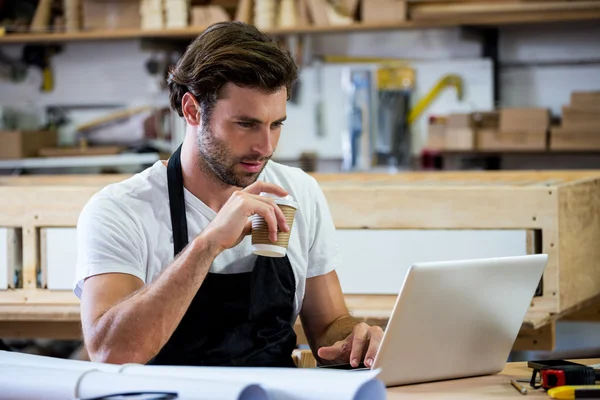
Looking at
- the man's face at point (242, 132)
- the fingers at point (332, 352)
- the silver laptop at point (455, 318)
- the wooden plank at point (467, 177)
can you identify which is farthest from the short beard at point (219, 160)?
the wooden plank at point (467, 177)

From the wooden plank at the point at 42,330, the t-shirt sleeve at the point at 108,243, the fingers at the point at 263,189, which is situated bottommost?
the wooden plank at the point at 42,330

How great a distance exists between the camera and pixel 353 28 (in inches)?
228

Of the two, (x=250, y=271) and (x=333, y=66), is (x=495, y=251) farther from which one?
(x=333, y=66)

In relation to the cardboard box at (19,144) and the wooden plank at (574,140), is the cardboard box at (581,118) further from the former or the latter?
the cardboard box at (19,144)

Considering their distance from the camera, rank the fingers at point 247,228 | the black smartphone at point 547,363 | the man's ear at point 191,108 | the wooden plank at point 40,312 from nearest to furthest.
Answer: the black smartphone at point 547,363 → the fingers at point 247,228 → the man's ear at point 191,108 → the wooden plank at point 40,312

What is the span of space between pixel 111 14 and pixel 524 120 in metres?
2.82

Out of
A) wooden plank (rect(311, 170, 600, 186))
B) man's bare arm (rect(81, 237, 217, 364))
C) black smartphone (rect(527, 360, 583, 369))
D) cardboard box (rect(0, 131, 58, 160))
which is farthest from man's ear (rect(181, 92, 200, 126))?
cardboard box (rect(0, 131, 58, 160))

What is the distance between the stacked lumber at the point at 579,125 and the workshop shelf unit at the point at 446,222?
218cm

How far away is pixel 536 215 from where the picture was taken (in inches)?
118

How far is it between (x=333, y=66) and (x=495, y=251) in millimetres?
3387

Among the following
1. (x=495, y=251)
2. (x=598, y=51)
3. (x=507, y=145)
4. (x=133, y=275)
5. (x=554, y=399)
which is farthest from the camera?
(x=598, y=51)

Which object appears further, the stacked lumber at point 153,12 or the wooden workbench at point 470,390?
the stacked lumber at point 153,12

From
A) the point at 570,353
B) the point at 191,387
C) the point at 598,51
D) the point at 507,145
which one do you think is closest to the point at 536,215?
the point at 570,353

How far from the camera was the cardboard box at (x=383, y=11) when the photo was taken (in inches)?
221
